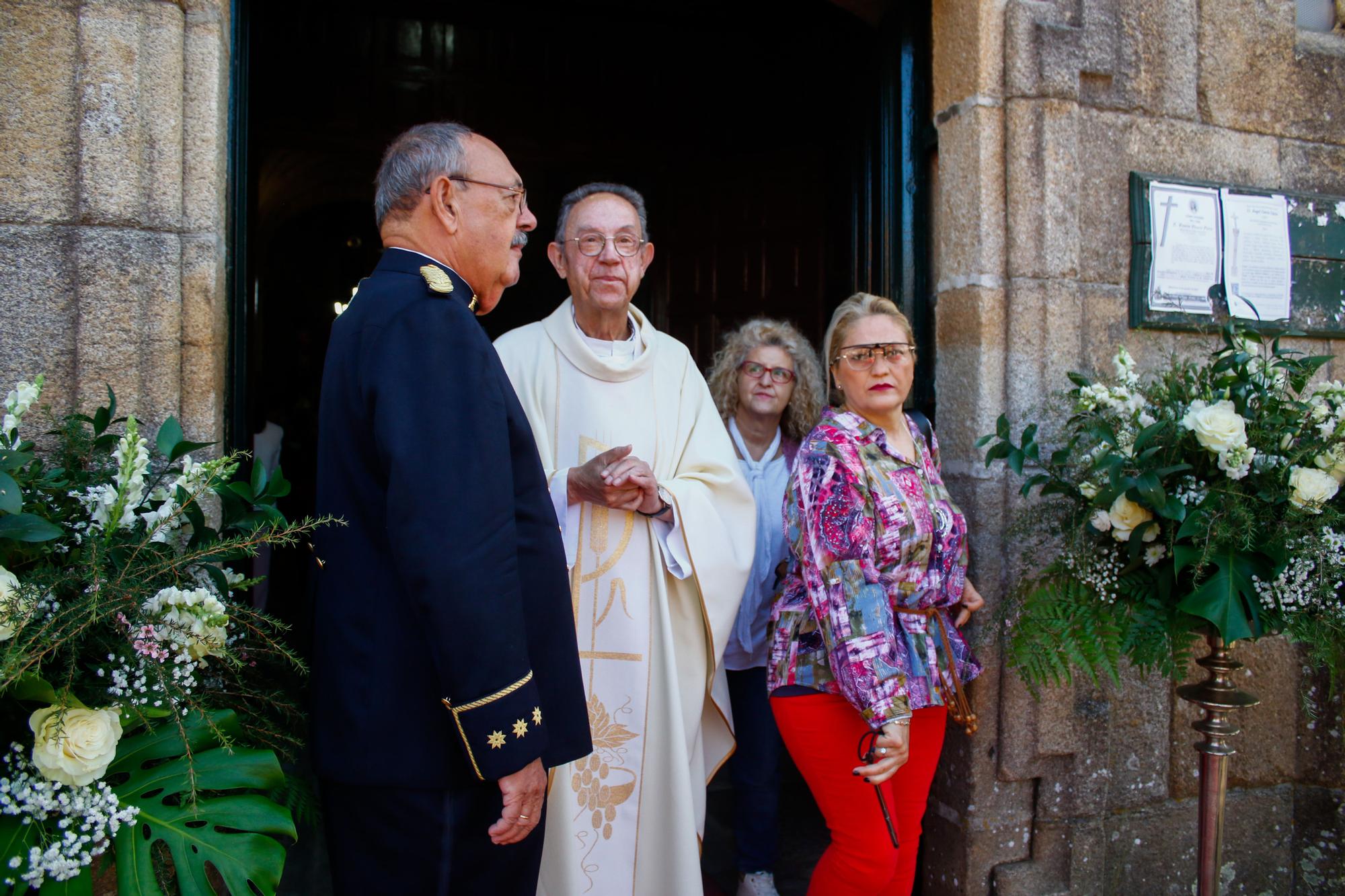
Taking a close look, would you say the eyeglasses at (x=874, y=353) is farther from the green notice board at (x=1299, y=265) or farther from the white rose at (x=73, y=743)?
the white rose at (x=73, y=743)

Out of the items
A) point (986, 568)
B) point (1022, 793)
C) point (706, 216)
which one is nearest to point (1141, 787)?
point (1022, 793)

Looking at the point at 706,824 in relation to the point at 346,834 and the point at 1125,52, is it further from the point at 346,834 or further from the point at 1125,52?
the point at 1125,52

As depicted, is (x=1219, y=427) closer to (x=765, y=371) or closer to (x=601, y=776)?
(x=765, y=371)

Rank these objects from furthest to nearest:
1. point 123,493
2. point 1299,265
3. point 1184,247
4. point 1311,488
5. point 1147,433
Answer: point 1299,265, point 1184,247, point 1147,433, point 1311,488, point 123,493

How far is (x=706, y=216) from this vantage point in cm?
613

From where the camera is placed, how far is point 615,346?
8.98ft

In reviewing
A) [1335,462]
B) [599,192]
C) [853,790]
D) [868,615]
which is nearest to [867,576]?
[868,615]

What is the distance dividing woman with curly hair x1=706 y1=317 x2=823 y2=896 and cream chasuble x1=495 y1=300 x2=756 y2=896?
0.39 metres

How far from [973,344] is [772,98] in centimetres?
348

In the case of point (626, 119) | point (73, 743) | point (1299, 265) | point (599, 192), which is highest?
point (626, 119)

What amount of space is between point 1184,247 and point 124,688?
3099mm

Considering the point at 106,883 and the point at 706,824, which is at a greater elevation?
the point at 106,883

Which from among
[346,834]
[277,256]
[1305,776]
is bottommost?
[1305,776]

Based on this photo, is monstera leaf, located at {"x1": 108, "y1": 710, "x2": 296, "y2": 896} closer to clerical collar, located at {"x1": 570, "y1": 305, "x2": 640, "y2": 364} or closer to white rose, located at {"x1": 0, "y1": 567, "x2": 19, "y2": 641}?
white rose, located at {"x1": 0, "y1": 567, "x2": 19, "y2": 641}
